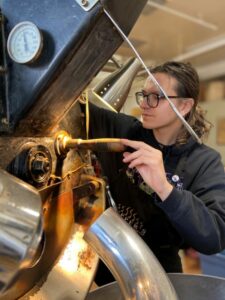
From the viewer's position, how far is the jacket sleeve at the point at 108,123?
75 cm

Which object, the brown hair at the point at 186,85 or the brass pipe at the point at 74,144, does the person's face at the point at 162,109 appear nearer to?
the brown hair at the point at 186,85

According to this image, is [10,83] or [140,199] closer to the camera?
[10,83]

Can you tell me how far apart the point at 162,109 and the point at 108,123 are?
142 mm

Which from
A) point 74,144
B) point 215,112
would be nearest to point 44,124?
point 74,144

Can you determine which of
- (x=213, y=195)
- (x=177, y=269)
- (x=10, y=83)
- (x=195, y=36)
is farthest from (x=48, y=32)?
(x=195, y=36)

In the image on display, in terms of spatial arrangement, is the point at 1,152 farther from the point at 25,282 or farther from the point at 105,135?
the point at 105,135

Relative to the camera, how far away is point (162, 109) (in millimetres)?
789

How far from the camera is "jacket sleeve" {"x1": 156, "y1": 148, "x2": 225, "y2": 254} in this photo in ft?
1.90

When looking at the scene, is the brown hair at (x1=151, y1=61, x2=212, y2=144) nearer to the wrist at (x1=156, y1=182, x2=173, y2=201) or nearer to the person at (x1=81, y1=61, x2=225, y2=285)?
the person at (x1=81, y1=61, x2=225, y2=285)

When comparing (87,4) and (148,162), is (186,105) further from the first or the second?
(87,4)

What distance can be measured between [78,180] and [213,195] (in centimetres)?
29

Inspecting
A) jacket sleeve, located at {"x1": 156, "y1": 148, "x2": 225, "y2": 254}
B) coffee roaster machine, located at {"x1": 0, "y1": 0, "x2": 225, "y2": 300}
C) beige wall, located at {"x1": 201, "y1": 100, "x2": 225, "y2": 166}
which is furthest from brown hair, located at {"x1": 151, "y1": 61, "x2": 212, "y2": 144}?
beige wall, located at {"x1": 201, "y1": 100, "x2": 225, "y2": 166}

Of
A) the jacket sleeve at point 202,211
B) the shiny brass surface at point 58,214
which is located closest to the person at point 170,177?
the jacket sleeve at point 202,211

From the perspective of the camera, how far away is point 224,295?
1.73 feet
